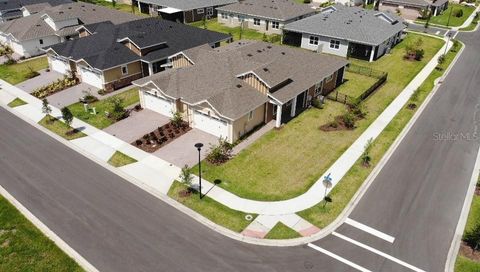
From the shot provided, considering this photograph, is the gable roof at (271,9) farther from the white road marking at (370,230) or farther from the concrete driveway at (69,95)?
the white road marking at (370,230)

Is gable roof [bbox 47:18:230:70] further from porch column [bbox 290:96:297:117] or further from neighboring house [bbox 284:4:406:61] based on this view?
porch column [bbox 290:96:297:117]

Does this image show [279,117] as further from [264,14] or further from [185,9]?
[185,9]

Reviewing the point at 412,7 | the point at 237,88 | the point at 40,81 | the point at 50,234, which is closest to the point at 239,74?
the point at 237,88

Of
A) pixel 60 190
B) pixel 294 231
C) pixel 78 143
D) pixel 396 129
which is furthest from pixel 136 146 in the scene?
pixel 396 129

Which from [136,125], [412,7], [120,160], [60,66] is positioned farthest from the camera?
[412,7]

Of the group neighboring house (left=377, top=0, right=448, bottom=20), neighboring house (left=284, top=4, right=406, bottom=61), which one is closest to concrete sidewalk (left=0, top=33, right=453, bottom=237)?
neighboring house (left=284, top=4, right=406, bottom=61)
